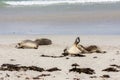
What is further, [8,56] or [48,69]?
[8,56]

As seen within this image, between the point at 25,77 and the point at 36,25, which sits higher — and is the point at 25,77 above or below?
below

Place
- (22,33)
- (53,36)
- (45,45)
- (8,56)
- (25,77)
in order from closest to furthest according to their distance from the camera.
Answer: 1. (25,77)
2. (8,56)
3. (45,45)
4. (53,36)
5. (22,33)

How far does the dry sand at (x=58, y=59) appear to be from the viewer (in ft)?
30.9

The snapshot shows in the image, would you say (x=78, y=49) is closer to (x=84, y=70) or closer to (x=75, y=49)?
(x=75, y=49)

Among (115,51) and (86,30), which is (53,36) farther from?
(115,51)

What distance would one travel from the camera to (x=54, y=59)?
1160 centimetres

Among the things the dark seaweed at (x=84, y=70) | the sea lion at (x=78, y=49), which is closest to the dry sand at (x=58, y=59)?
the dark seaweed at (x=84, y=70)

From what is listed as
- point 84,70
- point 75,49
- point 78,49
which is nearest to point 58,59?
point 75,49

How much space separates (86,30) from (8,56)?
701 centimetres

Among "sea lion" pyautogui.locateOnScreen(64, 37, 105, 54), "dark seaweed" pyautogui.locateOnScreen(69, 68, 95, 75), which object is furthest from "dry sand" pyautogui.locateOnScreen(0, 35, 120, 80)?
"sea lion" pyautogui.locateOnScreen(64, 37, 105, 54)

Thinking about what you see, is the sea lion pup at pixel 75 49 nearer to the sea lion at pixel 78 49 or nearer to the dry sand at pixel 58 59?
the sea lion at pixel 78 49

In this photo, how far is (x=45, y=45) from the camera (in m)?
14.5

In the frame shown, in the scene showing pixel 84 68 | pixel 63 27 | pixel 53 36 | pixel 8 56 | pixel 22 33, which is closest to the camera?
pixel 84 68

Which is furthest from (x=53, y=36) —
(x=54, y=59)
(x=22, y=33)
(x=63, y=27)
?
(x=54, y=59)
